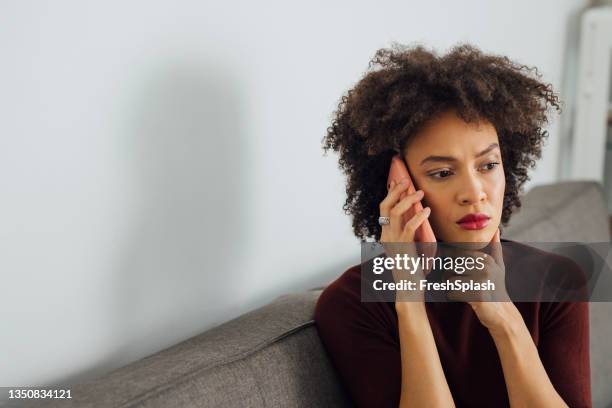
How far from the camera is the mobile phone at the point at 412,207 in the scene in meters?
1.07

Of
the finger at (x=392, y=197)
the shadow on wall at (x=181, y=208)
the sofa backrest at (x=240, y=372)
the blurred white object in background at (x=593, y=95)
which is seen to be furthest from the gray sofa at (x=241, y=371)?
the blurred white object in background at (x=593, y=95)

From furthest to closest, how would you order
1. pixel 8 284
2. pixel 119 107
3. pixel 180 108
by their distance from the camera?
1. pixel 180 108
2. pixel 119 107
3. pixel 8 284

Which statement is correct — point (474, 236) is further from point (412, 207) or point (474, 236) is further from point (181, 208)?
point (181, 208)

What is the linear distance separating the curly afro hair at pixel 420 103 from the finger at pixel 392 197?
0.05 meters

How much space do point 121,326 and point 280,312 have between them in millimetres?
248

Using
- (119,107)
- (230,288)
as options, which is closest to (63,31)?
(119,107)

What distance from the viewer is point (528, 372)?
1.04 metres

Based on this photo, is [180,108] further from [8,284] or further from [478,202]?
[478,202]

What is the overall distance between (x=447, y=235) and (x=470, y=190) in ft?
0.28

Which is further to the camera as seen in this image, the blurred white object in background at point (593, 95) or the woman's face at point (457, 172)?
the blurred white object in background at point (593, 95)

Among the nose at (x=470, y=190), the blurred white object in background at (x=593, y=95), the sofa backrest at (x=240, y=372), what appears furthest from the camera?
the blurred white object in background at (x=593, y=95)

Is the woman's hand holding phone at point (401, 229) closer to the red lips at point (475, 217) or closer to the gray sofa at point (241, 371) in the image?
the red lips at point (475, 217)

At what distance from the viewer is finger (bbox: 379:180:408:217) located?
107 centimetres

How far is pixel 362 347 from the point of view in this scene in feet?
3.64
